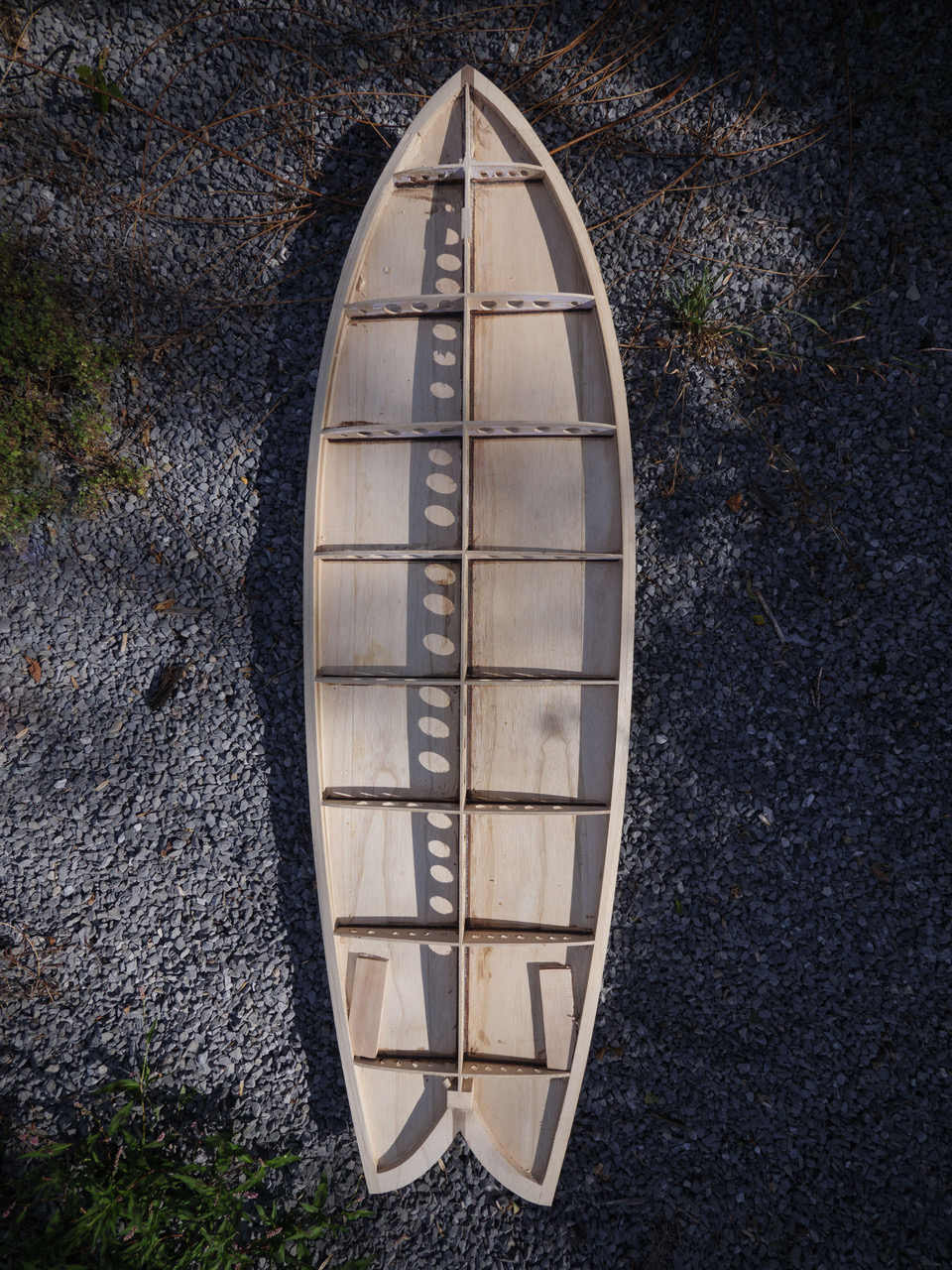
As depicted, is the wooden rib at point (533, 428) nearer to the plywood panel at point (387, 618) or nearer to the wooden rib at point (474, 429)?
the wooden rib at point (474, 429)

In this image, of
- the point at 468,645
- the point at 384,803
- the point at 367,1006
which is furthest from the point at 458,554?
the point at 367,1006

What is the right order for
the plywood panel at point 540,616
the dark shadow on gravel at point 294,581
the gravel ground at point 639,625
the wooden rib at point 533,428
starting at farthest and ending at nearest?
the dark shadow on gravel at point 294,581 < the gravel ground at point 639,625 < the plywood panel at point 540,616 < the wooden rib at point 533,428

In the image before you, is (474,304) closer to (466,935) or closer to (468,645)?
(468,645)

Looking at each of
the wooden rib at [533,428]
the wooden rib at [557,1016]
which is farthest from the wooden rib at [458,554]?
the wooden rib at [557,1016]

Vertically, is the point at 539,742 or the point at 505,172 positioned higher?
the point at 505,172

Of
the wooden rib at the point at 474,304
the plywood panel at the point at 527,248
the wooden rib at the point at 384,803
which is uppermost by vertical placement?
the plywood panel at the point at 527,248

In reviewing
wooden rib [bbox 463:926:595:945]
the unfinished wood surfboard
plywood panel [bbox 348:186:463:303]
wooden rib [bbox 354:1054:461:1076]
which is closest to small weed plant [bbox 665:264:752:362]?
the unfinished wood surfboard
